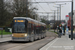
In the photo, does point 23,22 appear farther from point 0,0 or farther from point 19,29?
point 0,0

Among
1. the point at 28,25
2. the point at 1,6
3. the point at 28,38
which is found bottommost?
the point at 28,38

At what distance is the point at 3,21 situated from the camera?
36.8 meters

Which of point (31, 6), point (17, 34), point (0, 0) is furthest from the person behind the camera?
point (31, 6)

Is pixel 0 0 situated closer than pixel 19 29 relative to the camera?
No

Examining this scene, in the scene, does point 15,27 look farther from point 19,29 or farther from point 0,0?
point 0,0

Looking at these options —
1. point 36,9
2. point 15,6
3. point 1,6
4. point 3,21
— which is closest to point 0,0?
point 1,6

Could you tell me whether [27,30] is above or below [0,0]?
below

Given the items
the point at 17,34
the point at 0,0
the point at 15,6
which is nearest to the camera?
the point at 17,34

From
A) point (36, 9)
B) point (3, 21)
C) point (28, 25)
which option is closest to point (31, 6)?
point (36, 9)

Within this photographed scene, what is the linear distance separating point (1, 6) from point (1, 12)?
3.52 ft

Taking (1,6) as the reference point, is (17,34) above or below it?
below

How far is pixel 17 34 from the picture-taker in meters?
23.7

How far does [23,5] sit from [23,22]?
25667 millimetres

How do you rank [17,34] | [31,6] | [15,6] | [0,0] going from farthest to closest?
[31,6]
[15,6]
[0,0]
[17,34]
